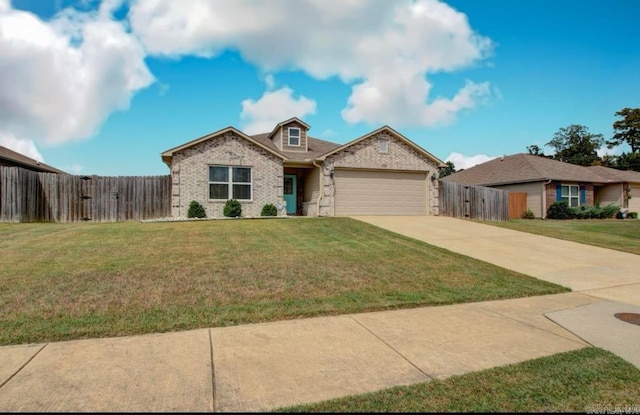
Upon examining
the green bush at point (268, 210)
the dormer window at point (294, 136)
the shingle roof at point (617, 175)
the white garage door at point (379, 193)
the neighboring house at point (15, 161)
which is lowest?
the green bush at point (268, 210)

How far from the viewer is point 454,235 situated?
512 inches

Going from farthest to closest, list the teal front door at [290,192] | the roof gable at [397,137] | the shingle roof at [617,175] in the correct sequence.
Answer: the shingle roof at [617,175]
the teal front door at [290,192]
the roof gable at [397,137]

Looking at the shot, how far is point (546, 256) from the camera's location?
33.2ft

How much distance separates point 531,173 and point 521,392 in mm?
26677

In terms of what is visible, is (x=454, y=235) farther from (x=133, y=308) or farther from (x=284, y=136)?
(x=284, y=136)

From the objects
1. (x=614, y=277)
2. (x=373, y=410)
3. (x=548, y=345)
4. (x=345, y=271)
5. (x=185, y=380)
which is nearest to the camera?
(x=373, y=410)

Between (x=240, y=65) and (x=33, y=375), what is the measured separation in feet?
44.5

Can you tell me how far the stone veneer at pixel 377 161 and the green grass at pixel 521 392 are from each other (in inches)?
587

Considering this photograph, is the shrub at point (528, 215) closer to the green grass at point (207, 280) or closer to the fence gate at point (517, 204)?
the fence gate at point (517, 204)

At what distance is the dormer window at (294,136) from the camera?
21625 millimetres

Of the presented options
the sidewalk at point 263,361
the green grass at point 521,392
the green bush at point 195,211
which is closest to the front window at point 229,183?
the green bush at point 195,211

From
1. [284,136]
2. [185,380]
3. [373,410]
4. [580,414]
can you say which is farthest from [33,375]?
[284,136]

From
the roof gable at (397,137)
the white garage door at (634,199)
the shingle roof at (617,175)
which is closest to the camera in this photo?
the roof gable at (397,137)

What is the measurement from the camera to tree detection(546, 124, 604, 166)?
5422cm
